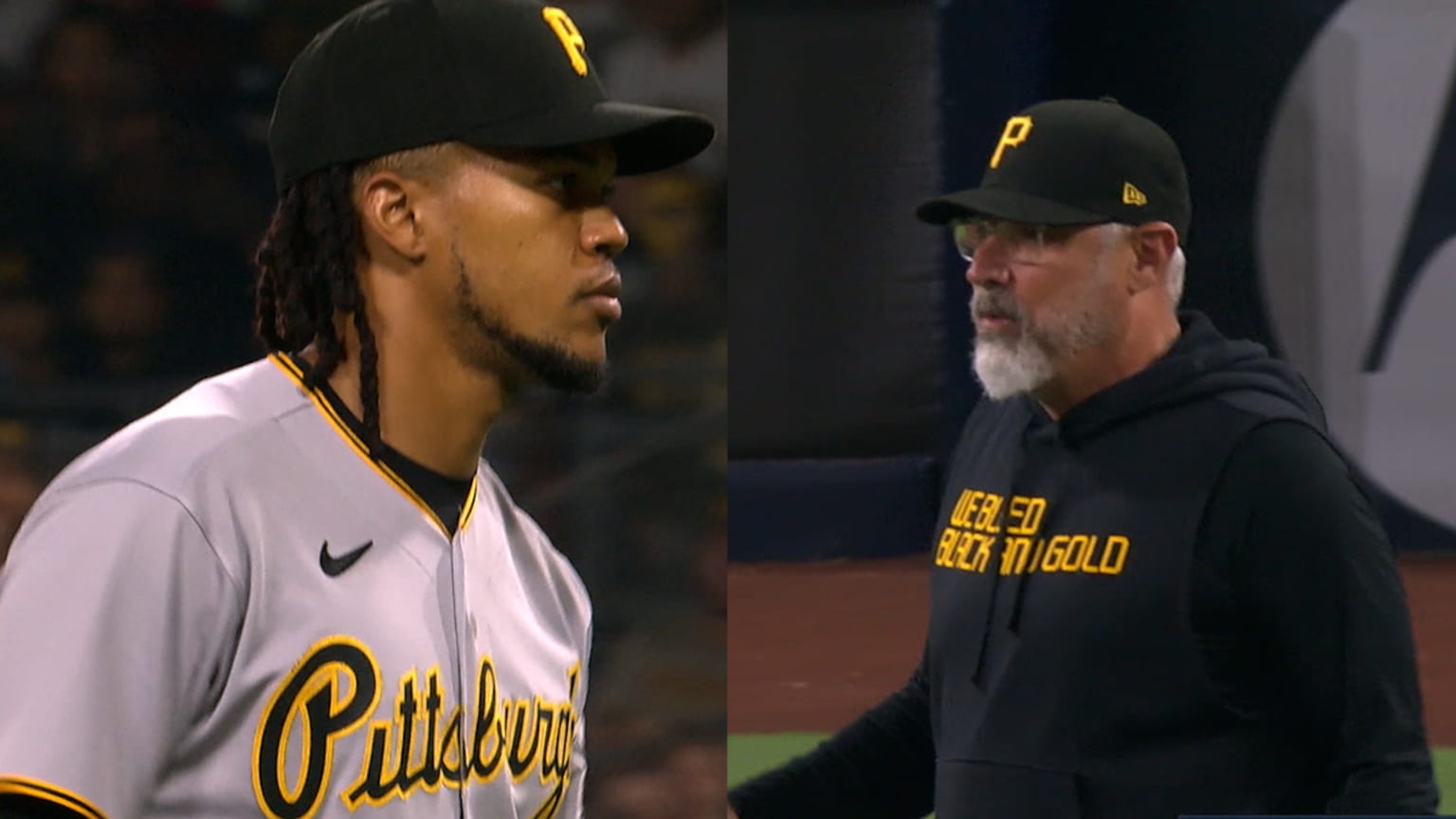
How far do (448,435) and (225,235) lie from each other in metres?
1.63

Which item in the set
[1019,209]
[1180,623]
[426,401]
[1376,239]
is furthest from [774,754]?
[426,401]

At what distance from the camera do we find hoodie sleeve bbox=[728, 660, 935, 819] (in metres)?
2.47

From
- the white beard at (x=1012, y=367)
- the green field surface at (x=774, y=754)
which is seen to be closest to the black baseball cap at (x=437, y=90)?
the white beard at (x=1012, y=367)

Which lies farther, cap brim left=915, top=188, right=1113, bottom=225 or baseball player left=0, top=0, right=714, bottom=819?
cap brim left=915, top=188, right=1113, bottom=225

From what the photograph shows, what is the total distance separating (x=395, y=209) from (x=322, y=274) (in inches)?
3.0

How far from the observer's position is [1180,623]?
6.96 feet

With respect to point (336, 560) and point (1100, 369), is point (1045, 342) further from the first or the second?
point (336, 560)

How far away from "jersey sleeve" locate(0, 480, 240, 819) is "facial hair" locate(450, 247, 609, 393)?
0.29 metres

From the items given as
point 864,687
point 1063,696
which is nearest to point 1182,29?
point 864,687

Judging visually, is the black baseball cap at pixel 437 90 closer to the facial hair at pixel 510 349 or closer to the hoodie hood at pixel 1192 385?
the facial hair at pixel 510 349

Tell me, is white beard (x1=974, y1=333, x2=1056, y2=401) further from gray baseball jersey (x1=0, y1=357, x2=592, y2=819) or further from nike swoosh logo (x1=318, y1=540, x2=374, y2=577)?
nike swoosh logo (x1=318, y1=540, x2=374, y2=577)

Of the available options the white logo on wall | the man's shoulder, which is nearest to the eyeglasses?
the man's shoulder

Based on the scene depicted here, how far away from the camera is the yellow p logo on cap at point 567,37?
1.38 m

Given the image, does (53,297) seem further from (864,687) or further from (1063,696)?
(864,687)
